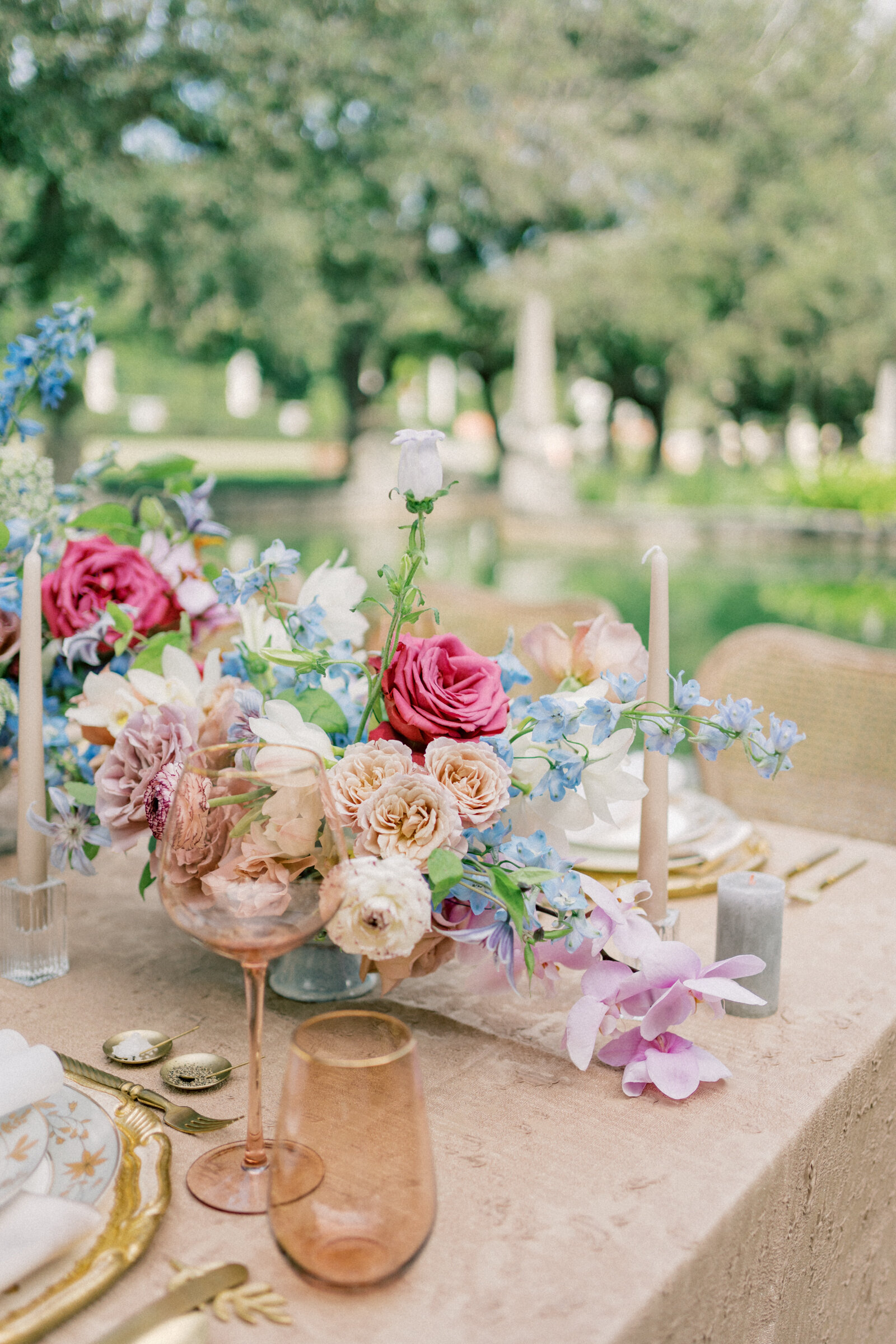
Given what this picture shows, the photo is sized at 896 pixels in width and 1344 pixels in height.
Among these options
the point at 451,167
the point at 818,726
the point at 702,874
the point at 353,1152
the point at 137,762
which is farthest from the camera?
the point at 451,167

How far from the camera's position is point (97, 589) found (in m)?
1.06

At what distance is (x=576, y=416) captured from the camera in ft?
90.0

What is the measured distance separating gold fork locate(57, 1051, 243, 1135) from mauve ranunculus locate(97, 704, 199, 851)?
0.55 ft

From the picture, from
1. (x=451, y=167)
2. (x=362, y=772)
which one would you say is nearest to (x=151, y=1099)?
(x=362, y=772)

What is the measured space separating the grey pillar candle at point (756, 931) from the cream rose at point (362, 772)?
0.31 metres

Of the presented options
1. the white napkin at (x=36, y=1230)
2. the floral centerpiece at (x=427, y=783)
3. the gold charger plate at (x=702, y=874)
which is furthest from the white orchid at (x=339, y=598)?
the white napkin at (x=36, y=1230)

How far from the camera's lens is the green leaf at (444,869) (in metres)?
0.73

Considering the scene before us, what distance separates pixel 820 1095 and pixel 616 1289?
0.27 meters

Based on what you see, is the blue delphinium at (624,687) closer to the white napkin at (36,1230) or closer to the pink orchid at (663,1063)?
the pink orchid at (663,1063)

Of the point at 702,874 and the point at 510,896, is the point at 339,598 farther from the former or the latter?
the point at 702,874

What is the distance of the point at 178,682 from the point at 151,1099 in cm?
33

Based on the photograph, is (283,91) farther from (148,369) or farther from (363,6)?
(148,369)

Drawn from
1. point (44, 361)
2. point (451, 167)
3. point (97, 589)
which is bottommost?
point (97, 589)

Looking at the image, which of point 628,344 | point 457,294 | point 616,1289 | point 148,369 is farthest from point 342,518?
point 616,1289
